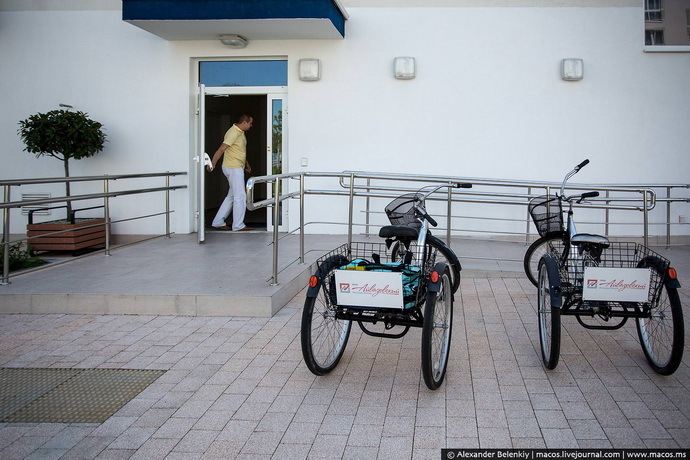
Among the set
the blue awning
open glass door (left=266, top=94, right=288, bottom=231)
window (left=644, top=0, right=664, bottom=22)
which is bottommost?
open glass door (left=266, top=94, right=288, bottom=231)

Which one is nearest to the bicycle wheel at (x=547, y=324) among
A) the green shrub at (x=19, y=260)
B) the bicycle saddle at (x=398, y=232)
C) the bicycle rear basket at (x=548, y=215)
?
the bicycle rear basket at (x=548, y=215)

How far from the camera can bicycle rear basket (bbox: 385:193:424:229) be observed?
5.63m

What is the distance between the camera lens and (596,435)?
3666 mm

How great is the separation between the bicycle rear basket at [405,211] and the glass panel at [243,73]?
535 cm

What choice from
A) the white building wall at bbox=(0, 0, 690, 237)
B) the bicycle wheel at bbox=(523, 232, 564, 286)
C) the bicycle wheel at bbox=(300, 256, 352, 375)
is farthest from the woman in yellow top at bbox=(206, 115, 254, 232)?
the bicycle wheel at bbox=(300, 256, 352, 375)

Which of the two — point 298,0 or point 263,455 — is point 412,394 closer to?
point 263,455

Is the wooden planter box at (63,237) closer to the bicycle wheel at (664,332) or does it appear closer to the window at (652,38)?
the bicycle wheel at (664,332)

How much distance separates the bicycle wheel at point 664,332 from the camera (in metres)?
4.33

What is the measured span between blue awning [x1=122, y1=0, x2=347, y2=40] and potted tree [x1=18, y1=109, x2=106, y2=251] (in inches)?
64.6

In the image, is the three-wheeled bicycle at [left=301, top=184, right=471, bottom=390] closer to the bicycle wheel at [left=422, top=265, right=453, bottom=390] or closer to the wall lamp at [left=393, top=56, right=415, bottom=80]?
the bicycle wheel at [left=422, top=265, right=453, bottom=390]

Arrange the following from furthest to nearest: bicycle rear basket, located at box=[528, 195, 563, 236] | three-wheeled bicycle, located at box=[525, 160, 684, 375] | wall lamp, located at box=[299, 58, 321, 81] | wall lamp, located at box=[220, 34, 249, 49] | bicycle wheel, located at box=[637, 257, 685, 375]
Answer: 1. wall lamp, located at box=[299, 58, 321, 81]
2. wall lamp, located at box=[220, 34, 249, 49]
3. bicycle rear basket, located at box=[528, 195, 563, 236]
4. three-wheeled bicycle, located at box=[525, 160, 684, 375]
5. bicycle wheel, located at box=[637, 257, 685, 375]

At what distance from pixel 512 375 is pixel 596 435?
1.04m

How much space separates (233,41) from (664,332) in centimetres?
741

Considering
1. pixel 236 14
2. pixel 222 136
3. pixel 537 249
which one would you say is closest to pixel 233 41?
pixel 236 14
